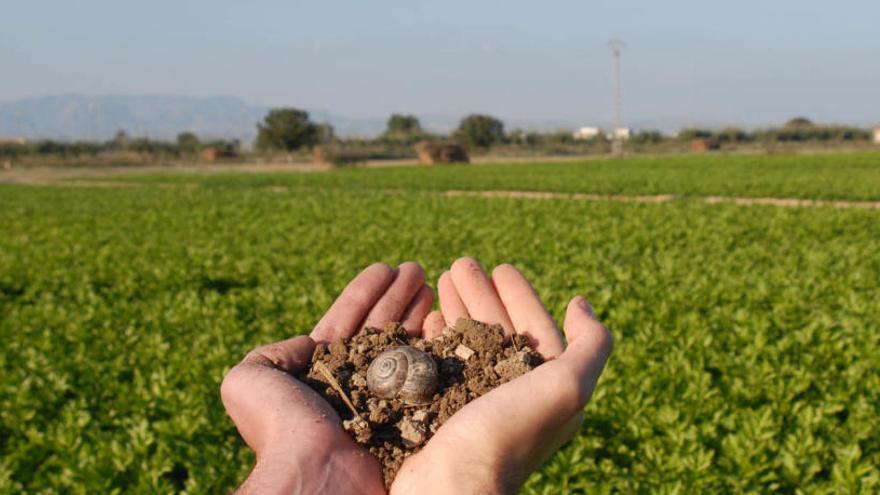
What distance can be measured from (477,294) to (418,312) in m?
0.36

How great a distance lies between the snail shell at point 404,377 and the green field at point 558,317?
2.04 meters

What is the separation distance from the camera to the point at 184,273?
42.4 ft

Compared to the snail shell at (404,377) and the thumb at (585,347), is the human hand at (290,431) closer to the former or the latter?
the snail shell at (404,377)

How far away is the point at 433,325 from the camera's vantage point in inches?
143

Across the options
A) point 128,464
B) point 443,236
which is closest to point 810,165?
point 443,236

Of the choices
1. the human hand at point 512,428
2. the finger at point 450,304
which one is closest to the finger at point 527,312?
the finger at point 450,304

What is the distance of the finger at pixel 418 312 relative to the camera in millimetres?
3678

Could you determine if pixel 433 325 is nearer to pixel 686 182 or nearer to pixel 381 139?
pixel 686 182

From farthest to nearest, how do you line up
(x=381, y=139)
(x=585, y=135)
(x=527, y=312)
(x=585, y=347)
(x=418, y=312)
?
(x=585, y=135) → (x=381, y=139) → (x=418, y=312) → (x=527, y=312) → (x=585, y=347)

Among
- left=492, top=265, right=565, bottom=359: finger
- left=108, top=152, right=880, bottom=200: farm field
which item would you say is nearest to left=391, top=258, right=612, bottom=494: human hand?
left=492, top=265, right=565, bottom=359: finger

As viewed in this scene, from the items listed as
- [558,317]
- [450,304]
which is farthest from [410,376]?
[558,317]

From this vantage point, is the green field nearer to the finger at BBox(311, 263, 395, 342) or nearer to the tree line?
the finger at BBox(311, 263, 395, 342)

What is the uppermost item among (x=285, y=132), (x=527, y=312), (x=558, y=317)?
(x=285, y=132)

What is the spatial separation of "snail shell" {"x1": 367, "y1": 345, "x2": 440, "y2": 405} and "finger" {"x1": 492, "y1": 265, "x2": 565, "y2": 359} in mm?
495
